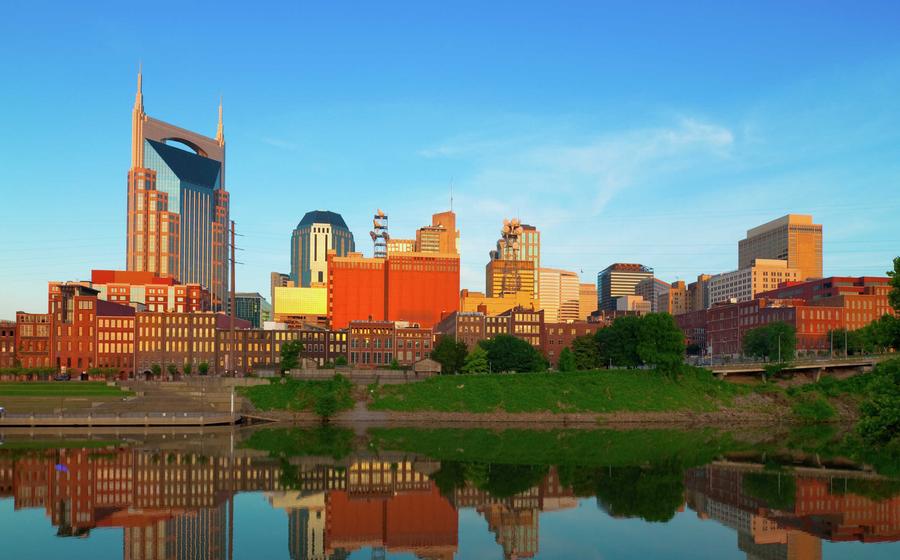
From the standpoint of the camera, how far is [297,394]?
367 ft

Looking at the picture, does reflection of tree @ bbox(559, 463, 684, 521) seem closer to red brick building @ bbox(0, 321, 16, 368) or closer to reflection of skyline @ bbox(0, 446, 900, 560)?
reflection of skyline @ bbox(0, 446, 900, 560)

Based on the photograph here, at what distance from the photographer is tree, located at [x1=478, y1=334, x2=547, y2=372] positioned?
158 m

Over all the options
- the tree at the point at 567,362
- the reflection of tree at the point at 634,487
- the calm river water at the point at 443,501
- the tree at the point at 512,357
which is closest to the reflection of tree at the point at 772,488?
the calm river water at the point at 443,501

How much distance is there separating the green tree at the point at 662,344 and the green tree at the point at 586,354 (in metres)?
46.8

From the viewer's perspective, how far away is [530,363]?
15912 centimetres

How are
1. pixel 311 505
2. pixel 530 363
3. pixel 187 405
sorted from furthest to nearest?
pixel 530 363
pixel 187 405
pixel 311 505

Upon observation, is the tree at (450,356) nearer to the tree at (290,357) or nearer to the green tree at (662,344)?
the tree at (290,357)

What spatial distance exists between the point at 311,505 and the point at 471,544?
12.9m

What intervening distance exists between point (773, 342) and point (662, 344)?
57423 millimetres

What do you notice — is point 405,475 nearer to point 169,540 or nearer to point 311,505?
point 311,505

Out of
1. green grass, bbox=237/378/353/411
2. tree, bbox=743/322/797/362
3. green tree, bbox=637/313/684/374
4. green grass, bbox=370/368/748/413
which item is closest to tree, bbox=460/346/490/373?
green grass, bbox=370/368/748/413

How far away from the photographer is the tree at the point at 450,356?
520 ft

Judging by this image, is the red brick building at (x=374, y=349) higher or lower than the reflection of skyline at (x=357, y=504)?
higher

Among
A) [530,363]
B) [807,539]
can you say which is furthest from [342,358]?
[807,539]
